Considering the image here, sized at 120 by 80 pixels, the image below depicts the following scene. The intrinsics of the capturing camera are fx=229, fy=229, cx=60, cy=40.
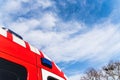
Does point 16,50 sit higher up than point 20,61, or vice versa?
point 16,50

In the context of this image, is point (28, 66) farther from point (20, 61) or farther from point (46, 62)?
point (46, 62)

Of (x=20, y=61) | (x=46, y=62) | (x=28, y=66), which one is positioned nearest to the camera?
(x=20, y=61)

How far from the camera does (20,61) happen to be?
2.94m

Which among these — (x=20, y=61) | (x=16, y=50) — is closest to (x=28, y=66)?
(x=20, y=61)

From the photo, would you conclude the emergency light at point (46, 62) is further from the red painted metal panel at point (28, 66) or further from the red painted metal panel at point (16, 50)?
the red painted metal panel at point (28, 66)

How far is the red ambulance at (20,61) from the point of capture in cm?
272

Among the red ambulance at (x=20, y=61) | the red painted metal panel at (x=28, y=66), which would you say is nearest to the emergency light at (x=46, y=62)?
the red ambulance at (x=20, y=61)

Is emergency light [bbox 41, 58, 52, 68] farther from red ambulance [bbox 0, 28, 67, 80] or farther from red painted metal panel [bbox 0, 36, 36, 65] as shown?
red painted metal panel [bbox 0, 36, 36, 65]

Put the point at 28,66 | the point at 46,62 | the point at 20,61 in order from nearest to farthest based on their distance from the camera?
the point at 20,61 < the point at 28,66 < the point at 46,62

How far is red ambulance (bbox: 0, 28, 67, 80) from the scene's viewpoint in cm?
272

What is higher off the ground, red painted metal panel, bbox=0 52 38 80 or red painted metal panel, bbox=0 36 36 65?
red painted metal panel, bbox=0 36 36 65

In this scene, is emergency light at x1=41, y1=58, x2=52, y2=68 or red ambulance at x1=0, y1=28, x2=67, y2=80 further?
emergency light at x1=41, y1=58, x2=52, y2=68

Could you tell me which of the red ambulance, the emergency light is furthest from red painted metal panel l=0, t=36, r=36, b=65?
the emergency light

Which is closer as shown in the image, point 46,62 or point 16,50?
point 16,50
